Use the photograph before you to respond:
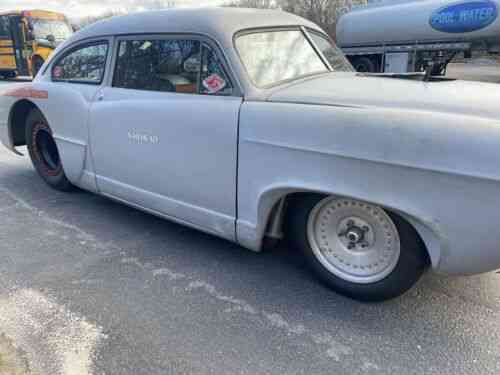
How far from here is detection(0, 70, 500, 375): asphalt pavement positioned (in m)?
2.29

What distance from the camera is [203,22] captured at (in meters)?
3.14

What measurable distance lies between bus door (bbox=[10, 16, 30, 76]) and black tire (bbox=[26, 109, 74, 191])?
15.3 meters

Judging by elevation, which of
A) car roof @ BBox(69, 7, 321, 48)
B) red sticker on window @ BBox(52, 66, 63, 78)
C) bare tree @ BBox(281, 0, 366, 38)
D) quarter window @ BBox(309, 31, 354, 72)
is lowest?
red sticker on window @ BBox(52, 66, 63, 78)

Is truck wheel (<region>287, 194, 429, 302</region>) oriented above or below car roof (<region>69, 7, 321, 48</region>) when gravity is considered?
below

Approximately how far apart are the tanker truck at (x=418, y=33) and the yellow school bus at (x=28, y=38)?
38.5 feet

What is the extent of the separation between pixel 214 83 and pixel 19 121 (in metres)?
3.41

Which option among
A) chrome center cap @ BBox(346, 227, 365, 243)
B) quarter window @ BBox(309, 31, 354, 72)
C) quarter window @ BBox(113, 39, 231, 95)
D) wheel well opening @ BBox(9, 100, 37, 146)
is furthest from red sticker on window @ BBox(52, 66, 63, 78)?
chrome center cap @ BBox(346, 227, 365, 243)

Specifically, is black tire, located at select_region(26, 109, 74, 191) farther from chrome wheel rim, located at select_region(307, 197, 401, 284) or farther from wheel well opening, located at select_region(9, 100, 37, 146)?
chrome wheel rim, located at select_region(307, 197, 401, 284)

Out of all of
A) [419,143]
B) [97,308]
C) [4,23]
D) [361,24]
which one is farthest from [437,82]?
[4,23]

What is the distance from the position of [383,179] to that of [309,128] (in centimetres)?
51

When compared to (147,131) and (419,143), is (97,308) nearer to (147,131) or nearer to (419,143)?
(147,131)

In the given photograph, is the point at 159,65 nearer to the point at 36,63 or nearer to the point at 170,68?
the point at 170,68

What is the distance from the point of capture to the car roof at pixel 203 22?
3080 millimetres

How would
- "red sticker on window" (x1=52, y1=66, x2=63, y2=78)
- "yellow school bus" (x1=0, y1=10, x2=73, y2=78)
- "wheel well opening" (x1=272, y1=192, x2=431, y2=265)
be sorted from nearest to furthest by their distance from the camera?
1. "wheel well opening" (x1=272, y1=192, x2=431, y2=265)
2. "red sticker on window" (x1=52, y1=66, x2=63, y2=78)
3. "yellow school bus" (x1=0, y1=10, x2=73, y2=78)
